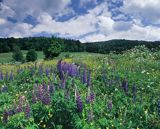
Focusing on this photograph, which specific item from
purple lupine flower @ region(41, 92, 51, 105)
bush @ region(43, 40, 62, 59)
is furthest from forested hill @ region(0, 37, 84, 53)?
purple lupine flower @ region(41, 92, 51, 105)

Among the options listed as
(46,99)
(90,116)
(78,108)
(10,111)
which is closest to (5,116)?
(10,111)

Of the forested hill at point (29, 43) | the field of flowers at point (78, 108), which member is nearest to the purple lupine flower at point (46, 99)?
the field of flowers at point (78, 108)

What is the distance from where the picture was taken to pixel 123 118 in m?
7.41

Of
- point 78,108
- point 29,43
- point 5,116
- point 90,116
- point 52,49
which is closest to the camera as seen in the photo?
point 5,116

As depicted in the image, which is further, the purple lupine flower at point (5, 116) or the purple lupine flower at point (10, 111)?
the purple lupine flower at point (10, 111)

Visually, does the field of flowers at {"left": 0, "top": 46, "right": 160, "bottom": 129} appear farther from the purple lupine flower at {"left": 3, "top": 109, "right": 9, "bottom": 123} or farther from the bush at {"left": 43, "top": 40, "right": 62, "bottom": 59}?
the bush at {"left": 43, "top": 40, "right": 62, "bottom": 59}

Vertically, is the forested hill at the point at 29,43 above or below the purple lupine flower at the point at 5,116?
below

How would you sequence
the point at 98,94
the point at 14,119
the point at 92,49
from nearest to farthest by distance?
the point at 14,119
the point at 98,94
the point at 92,49

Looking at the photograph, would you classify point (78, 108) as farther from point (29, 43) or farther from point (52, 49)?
Result: point (29, 43)

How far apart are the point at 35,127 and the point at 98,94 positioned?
3182mm

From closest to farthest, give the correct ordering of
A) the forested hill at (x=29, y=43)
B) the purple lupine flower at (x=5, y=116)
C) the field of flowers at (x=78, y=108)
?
1. the purple lupine flower at (x=5, y=116)
2. the field of flowers at (x=78, y=108)
3. the forested hill at (x=29, y=43)

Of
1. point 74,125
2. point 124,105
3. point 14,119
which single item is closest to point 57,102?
point 74,125

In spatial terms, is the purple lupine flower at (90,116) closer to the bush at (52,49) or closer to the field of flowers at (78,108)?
the field of flowers at (78,108)

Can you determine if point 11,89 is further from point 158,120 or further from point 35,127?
point 158,120
